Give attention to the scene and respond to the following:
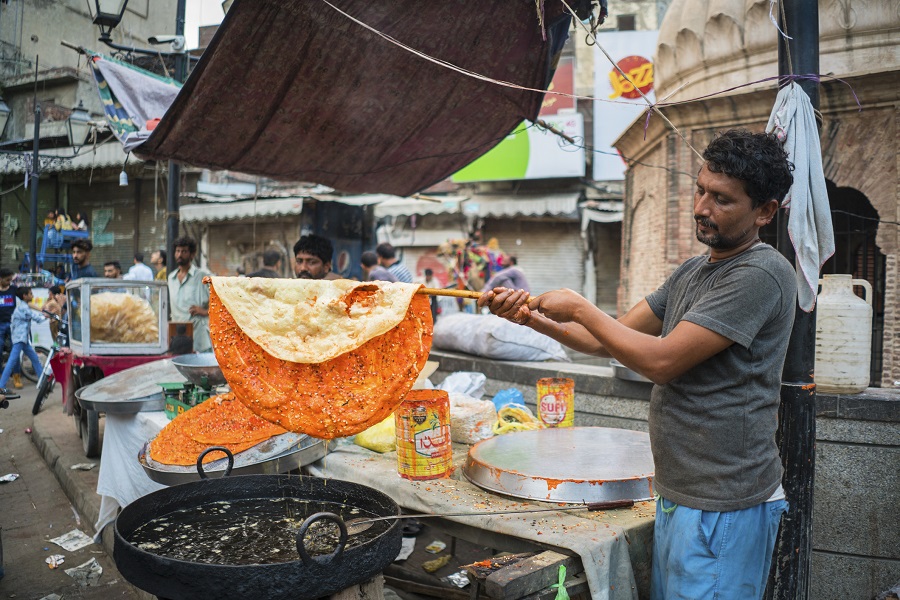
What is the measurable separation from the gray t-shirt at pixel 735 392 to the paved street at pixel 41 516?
363 centimetres

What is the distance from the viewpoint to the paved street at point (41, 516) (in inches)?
162

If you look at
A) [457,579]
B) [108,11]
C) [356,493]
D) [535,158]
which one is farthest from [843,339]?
[535,158]

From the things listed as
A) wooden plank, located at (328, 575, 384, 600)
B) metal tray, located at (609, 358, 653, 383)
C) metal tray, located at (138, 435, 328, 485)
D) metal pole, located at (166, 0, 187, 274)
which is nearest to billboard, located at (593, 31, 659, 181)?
metal pole, located at (166, 0, 187, 274)

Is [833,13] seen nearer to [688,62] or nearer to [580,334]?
[688,62]

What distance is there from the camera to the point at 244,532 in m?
2.48

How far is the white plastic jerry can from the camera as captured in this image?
3.76m

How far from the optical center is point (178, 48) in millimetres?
7840

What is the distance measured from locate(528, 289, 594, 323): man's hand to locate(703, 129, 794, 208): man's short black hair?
567mm

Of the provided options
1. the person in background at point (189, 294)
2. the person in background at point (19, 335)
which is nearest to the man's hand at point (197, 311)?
the person in background at point (189, 294)

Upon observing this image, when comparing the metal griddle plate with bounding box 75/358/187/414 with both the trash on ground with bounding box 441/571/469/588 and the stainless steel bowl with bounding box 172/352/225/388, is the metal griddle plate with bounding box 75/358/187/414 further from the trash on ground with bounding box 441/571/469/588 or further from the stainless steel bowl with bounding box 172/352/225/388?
the trash on ground with bounding box 441/571/469/588

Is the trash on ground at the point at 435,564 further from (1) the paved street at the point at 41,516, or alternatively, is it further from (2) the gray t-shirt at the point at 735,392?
(2) the gray t-shirt at the point at 735,392

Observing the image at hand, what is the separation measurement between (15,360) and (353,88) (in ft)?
27.4

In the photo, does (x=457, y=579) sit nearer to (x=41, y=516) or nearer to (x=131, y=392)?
(x=131, y=392)

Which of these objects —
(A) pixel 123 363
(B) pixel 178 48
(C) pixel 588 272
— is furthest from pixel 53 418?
(C) pixel 588 272
